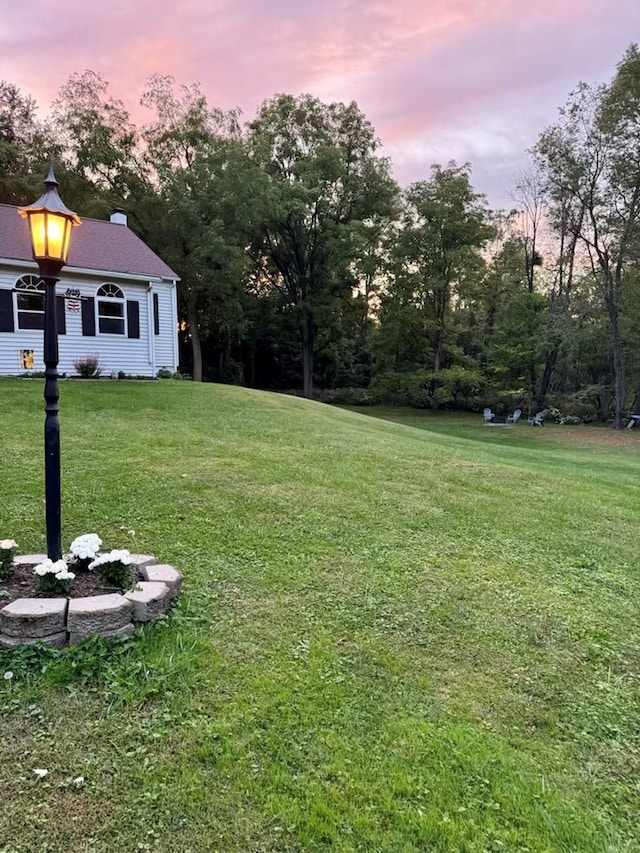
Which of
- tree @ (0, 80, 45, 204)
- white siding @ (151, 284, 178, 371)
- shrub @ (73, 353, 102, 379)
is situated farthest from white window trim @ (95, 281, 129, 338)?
tree @ (0, 80, 45, 204)

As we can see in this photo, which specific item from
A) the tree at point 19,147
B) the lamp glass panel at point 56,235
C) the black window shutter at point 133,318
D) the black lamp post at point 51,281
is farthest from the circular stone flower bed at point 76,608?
the tree at point 19,147

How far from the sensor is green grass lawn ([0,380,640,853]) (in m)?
1.51

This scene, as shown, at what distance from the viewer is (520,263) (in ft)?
78.8

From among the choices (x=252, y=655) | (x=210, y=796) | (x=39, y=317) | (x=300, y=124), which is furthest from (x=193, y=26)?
(x=300, y=124)

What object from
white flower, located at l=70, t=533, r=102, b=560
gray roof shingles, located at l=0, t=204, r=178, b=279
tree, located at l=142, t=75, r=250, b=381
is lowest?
white flower, located at l=70, t=533, r=102, b=560

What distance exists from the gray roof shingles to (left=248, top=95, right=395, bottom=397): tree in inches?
400

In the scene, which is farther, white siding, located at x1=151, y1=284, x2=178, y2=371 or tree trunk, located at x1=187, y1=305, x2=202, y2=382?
tree trunk, located at x1=187, y1=305, x2=202, y2=382

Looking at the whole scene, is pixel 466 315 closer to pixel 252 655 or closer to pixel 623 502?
pixel 623 502

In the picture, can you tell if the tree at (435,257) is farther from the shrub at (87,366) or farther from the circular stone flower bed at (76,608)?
the circular stone flower bed at (76,608)

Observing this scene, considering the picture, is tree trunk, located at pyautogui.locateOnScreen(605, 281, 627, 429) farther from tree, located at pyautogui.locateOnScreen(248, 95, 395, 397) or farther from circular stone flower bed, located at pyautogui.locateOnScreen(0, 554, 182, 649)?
circular stone flower bed, located at pyautogui.locateOnScreen(0, 554, 182, 649)

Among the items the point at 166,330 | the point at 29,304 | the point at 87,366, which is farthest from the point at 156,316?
the point at 29,304

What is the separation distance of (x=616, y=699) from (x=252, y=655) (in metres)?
1.63

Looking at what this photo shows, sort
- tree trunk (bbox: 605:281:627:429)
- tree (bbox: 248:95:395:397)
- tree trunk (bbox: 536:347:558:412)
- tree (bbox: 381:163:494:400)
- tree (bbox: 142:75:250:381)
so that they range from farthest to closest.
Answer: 1. tree (bbox: 248:95:395:397)
2. tree (bbox: 381:163:494:400)
3. tree trunk (bbox: 536:347:558:412)
4. tree (bbox: 142:75:250:381)
5. tree trunk (bbox: 605:281:627:429)

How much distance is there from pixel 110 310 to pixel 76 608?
1213 cm
